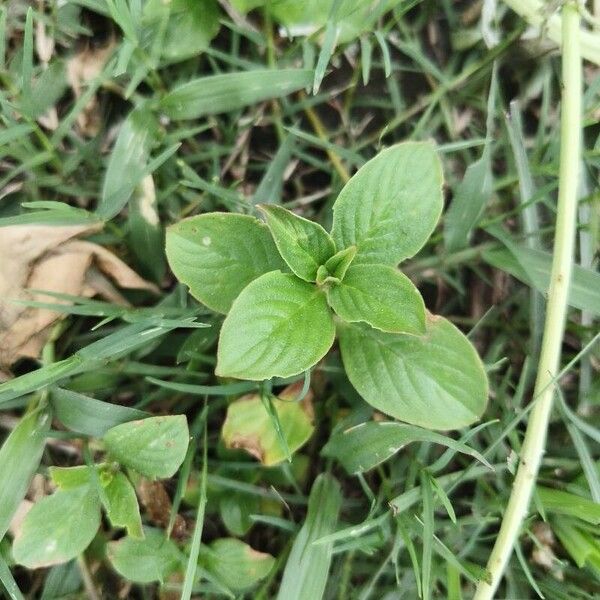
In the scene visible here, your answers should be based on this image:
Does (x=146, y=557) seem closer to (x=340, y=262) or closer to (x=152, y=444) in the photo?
→ (x=152, y=444)

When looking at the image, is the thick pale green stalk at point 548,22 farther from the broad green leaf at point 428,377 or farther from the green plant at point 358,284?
the broad green leaf at point 428,377

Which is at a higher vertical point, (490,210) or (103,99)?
(103,99)

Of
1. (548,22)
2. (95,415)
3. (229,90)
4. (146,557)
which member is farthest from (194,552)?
(548,22)

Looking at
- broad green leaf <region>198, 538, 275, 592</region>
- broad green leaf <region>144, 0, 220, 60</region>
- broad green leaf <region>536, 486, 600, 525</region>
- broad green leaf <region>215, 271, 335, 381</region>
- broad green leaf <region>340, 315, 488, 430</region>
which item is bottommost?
broad green leaf <region>198, 538, 275, 592</region>

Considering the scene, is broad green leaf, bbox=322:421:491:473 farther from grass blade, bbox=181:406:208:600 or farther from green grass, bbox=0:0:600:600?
grass blade, bbox=181:406:208:600

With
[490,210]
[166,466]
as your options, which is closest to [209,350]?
[166,466]

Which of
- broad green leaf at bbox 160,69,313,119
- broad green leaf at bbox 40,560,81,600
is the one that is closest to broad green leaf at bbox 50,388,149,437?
broad green leaf at bbox 40,560,81,600

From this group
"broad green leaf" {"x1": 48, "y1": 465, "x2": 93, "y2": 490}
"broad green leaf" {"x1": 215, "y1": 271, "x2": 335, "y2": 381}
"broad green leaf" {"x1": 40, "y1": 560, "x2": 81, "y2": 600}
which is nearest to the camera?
"broad green leaf" {"x1": 215, "y1": 271, "x2": 335, "y2": 381}

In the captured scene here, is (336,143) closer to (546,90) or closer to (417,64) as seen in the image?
(417,64)

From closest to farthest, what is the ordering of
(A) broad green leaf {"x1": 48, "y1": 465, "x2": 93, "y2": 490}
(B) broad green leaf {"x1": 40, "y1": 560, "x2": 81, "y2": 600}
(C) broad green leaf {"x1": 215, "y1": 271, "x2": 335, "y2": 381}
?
(C) broad green leaf {"x1": 215, "y1": 271, "x2": 335, "y2": 381} → (A) broad green leaf {"x1": 48, "y1": 465, "x2": 93, "y2": 490} → (B) broad green leaf {"x1": 40, "y1": 560, "x2": 81, "y2": 600}
